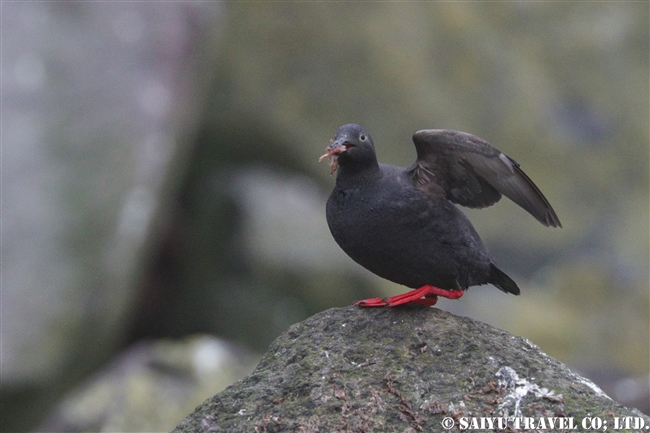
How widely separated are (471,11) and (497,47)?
2.20 feet

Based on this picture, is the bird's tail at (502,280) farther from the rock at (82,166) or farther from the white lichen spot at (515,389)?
the rock at (82,166)

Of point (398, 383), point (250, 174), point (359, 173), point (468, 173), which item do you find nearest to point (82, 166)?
point (250, 174)

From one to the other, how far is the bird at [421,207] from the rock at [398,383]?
1.03ft

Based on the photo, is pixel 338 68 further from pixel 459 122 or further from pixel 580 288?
pixel 580 288

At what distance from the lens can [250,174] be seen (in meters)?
10.3

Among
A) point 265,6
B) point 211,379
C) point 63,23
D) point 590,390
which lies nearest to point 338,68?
point 265,6

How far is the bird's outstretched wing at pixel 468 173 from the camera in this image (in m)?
4.79

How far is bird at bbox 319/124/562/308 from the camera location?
15.3ft

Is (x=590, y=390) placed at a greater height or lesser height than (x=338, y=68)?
lesser

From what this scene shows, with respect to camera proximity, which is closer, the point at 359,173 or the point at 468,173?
the point at 359,173

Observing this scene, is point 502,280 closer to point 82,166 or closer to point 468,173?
point 468,173

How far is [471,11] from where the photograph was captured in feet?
40.7

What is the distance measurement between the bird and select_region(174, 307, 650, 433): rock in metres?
0.31

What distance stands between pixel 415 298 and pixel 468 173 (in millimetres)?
847
